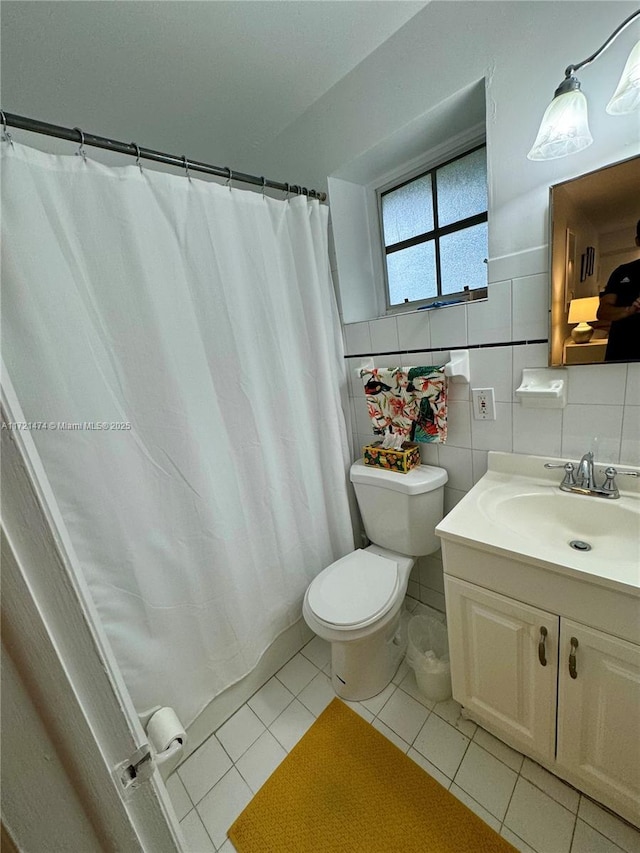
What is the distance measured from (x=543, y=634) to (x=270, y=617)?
3.17ft

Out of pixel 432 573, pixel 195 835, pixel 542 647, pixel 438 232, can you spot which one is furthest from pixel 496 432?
pixel 195 835

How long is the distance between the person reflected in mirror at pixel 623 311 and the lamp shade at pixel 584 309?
13 millimetres

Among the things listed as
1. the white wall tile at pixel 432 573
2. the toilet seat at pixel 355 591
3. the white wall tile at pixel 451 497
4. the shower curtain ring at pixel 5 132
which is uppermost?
the shower curtain ring at pixel 5 132

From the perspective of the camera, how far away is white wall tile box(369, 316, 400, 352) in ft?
4.62

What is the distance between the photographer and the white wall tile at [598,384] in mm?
950

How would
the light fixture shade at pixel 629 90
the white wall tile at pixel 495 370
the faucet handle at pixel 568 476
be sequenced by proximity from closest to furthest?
1. the light fixture shade at pixel 629 90
2. the faucet handle at pixel 568 476
3. the white wall tile at pixel 495 370

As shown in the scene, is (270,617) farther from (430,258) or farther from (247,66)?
(247,66)

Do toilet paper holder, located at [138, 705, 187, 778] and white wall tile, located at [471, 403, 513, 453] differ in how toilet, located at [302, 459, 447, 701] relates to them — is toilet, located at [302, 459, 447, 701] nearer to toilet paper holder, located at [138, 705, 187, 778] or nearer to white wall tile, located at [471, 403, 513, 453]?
white wall tile, located at [471, 403, 513, 453]

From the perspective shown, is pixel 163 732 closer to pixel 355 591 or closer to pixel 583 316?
pixel 355 591

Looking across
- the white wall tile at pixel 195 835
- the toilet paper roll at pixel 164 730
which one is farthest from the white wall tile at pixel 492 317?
the white wall tile at pixel 195 835

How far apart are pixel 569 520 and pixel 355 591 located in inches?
29.4

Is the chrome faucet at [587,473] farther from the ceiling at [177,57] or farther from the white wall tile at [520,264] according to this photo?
the ceiling at [177,57]

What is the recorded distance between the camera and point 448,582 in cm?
100

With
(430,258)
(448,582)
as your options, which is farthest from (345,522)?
(430,258)
